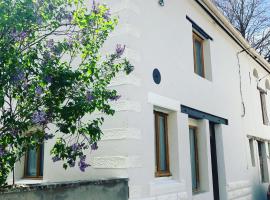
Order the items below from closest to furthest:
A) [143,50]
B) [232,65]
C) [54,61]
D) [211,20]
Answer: [54,61] → [143,50] → [211,20] → [232,65]

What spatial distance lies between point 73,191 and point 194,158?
463 centimetres

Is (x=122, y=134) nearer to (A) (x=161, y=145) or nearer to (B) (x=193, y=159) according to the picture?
(A) (x=161, y=145)

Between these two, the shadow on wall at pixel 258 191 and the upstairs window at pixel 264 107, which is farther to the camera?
the upstairs window at pixel 264 107

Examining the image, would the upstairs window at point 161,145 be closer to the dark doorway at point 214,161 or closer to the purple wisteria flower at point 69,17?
the dark doorway at point 214,161

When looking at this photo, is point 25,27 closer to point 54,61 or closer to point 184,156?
point 54,61

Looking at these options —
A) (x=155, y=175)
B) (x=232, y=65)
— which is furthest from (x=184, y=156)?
(x=232, y=65)

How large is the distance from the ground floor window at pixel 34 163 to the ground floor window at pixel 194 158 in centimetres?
357

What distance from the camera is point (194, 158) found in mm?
8320

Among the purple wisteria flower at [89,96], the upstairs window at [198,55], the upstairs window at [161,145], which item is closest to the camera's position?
the purple wisteria flower at [89,96]

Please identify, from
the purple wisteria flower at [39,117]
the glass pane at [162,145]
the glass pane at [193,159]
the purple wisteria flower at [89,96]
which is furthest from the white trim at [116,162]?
the glass pane at [193,159]

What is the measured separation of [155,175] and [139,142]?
1.00 metres

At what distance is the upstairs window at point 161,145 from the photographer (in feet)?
21.7

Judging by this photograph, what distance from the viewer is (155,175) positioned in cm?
632

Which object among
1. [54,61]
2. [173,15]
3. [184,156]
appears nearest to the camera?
[54,61]
